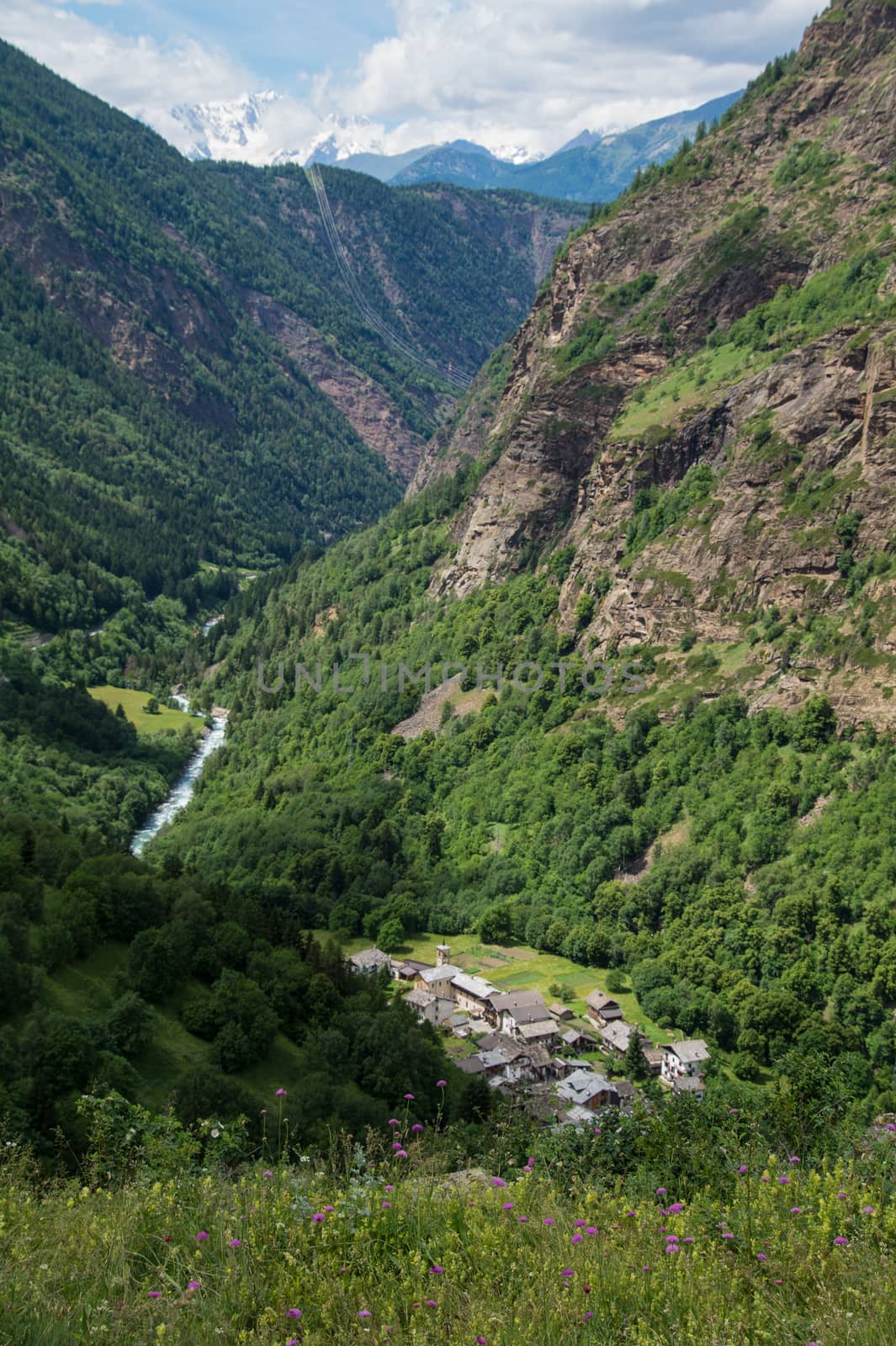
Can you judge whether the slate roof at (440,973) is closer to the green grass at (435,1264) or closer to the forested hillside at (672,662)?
the forested hillside at (672,662)

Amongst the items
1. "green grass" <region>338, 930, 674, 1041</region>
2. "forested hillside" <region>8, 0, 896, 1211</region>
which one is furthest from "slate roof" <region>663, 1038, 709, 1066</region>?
"green grass" <region>338, 930, 674, 1041</region>

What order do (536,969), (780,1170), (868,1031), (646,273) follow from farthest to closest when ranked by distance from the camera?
(646,273)
(536,969)
(868,1031)
(780,1170)

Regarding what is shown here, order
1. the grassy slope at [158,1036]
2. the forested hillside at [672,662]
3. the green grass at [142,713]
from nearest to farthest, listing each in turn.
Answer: the grassy slope at [158,1036], the forested hillside at [672,662], the green grass at [142,713]

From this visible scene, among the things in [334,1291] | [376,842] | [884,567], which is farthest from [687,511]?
[334,1291]

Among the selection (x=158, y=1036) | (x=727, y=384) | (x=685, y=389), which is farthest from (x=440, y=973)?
(x=685, y=389)

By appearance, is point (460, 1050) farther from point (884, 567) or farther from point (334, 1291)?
point (334, 1291)

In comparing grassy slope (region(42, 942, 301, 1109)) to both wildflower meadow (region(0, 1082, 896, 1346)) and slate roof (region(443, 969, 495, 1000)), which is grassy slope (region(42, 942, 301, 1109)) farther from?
wildflower meadow (region(0, 1082, 896, 1346))

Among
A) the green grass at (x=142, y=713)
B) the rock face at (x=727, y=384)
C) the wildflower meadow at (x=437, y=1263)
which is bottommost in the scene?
the green grass at (x=142, y=713)

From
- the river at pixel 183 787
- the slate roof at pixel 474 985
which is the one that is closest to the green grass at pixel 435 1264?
the slate roof at pixel 474 985
